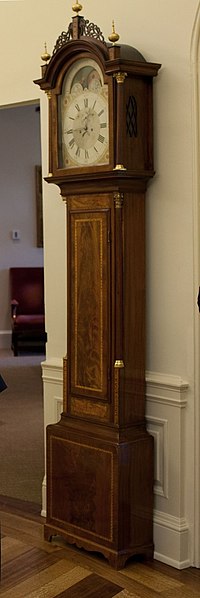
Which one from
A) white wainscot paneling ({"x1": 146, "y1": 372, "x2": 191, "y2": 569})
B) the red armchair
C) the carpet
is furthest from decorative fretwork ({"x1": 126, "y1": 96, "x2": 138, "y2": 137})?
the red armchair

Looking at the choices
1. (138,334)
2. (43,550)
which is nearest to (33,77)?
(138,334)

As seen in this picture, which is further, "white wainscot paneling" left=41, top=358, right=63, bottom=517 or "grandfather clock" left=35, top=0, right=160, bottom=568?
"white wainscot paneling" left=41, top=358, right=63, bottom=517

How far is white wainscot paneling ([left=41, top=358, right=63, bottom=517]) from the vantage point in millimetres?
4402

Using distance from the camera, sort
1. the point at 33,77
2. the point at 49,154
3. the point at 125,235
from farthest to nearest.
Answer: the point at 33,77
the point at 49,154
the point at 125,235

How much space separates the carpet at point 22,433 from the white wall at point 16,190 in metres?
1.59

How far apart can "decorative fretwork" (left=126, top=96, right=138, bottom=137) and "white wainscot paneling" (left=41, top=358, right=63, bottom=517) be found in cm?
121

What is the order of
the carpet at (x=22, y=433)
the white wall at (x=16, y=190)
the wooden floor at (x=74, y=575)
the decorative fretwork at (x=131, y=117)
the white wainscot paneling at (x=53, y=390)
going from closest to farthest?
the wooden floor at (x=74, y=575)
the decorative fretwork at (x=131, y=117)
the white wainscot paneling at (x=53, y=390)
the carpet at (x=22, y=433)
the white wall at (x=16, y=190)

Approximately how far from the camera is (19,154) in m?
10.5

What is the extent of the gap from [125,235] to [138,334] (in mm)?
424

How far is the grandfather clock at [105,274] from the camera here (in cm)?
375

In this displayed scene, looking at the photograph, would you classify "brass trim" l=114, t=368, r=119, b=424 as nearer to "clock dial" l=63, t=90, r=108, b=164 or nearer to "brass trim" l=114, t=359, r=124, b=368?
"brass trim" l=114, t=359, r=124, b=368

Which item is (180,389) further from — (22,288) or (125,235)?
(22,288)

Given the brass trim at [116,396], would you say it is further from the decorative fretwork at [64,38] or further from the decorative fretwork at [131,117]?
the decorative fretwork at [64,38]

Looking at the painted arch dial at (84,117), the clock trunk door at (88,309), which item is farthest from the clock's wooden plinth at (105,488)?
the painted arch dial at (84,117)
